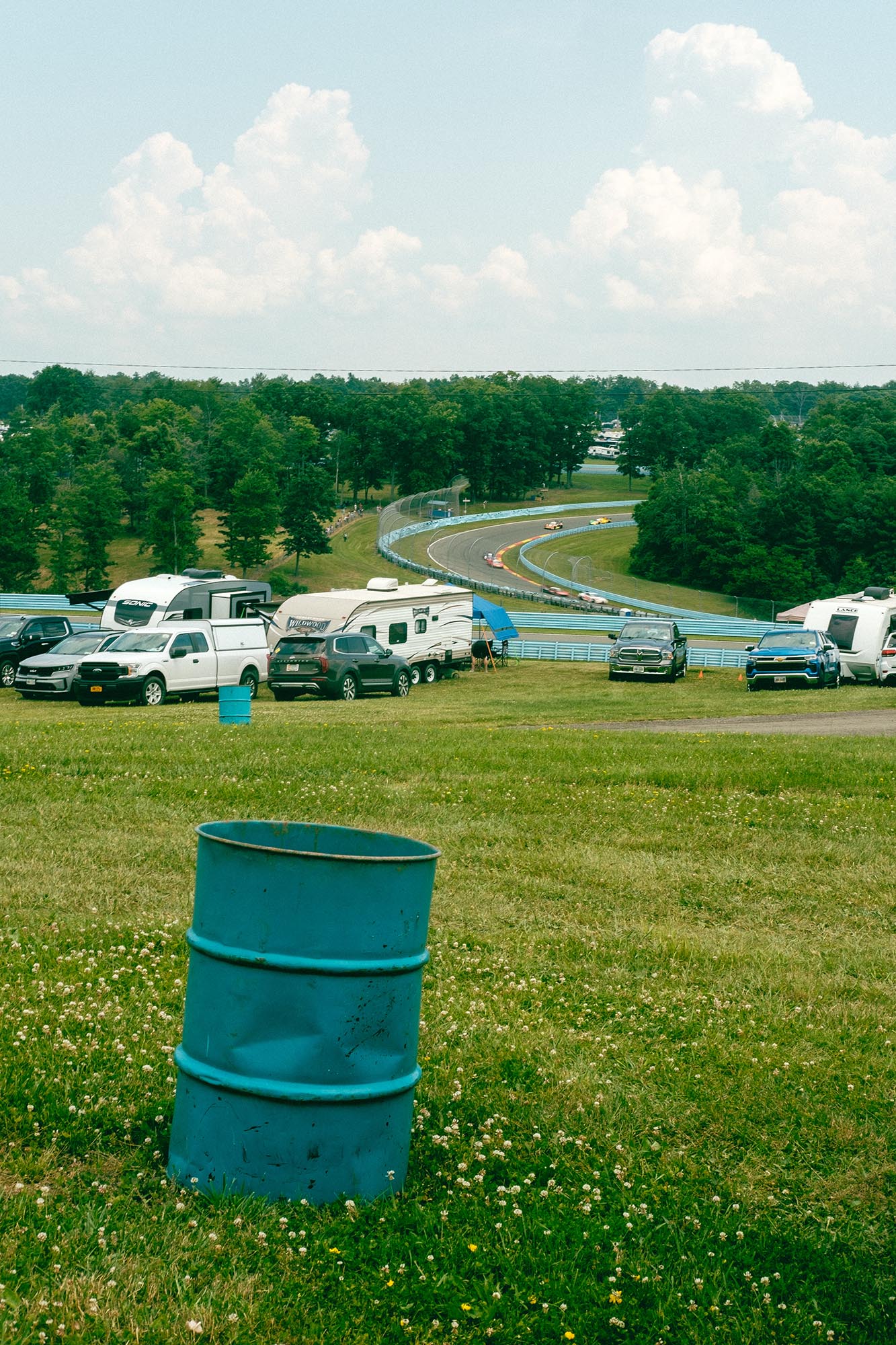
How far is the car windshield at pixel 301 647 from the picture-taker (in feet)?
95.1

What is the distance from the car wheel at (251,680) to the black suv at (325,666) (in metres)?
0.87

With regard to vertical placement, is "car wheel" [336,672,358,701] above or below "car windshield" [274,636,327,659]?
below

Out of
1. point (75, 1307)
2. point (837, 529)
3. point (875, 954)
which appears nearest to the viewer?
point (75, 1307)

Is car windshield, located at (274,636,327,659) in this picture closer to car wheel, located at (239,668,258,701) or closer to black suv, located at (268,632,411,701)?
black suv, located at (268,632,411,701)

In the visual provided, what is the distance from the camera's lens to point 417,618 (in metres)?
35.2

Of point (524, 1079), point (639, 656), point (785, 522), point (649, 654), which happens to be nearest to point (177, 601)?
point (639, 656)

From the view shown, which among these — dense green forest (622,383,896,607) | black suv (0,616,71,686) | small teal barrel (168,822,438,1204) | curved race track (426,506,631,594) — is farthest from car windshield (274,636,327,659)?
dense green forest (622,383,896,607)

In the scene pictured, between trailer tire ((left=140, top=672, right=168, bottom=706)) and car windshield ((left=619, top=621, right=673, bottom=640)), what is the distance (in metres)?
15.0

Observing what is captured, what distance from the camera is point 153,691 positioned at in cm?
2730

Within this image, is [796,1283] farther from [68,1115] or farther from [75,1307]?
[68,1115]

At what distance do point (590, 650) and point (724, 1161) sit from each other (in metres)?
48.8

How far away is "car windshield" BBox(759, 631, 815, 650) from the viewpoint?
1243 inches

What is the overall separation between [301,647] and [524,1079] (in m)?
23.8

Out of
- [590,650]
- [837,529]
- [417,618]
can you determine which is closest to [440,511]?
[837,529]
